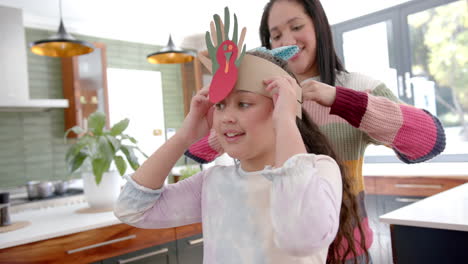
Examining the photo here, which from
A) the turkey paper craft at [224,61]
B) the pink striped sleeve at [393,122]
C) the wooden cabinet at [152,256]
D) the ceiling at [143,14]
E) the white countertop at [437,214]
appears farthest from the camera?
the ceiling at [143,14]

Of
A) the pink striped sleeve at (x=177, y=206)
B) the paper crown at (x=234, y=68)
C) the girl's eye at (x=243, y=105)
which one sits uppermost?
the paper crown at (x=234, y=68)

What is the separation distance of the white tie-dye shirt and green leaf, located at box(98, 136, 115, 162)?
43.5 inches

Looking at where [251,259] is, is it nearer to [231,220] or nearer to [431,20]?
[231,220]

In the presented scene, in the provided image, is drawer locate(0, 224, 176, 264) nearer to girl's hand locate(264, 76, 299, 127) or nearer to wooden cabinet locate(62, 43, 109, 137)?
girl's hand locate(264, 76, 299, 127)

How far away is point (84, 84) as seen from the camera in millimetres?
4207

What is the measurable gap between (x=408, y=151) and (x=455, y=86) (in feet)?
9.39

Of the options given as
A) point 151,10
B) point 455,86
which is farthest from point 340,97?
point 151,10

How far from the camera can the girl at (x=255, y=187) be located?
2.04 feet

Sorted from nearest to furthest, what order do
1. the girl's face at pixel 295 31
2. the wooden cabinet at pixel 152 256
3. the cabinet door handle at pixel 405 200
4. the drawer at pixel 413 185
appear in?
the girl's face at pixel 295 31 → the wooden cabinet at pixel 152 256 → the drawer at pixel 413 185 → the cabinet door handle at pixel 405 200

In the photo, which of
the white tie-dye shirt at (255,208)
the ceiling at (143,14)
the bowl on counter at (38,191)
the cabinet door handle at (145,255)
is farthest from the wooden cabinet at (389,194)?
the bowl on counter at (38,191)

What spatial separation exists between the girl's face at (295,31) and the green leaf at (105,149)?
1.22 meters

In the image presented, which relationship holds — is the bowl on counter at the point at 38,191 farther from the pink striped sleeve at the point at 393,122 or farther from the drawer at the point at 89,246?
the pink striped sleeve at the point at 393,122

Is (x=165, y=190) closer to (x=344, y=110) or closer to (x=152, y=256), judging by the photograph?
(x=344, y=110)

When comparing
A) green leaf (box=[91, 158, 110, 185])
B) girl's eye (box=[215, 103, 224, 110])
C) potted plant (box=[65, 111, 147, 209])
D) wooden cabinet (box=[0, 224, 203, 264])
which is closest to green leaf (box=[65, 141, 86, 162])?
potted plant (box=[65, 111, 147, 209])
